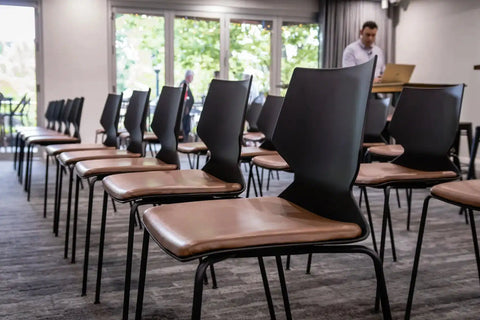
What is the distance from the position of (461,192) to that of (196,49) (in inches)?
268

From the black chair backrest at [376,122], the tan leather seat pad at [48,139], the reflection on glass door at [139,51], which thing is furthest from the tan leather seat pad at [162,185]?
the reflection on glass door at [139,51]

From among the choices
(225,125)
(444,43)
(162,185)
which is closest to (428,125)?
(225,125)

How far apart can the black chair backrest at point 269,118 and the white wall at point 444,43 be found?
4.25 metres

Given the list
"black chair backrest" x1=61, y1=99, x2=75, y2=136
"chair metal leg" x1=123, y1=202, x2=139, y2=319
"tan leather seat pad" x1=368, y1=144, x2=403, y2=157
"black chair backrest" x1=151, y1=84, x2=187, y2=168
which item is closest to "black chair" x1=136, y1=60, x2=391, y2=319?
"chair metal leg" x1=123, y1=202, x2=139, y2=319

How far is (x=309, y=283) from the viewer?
227 centimetres

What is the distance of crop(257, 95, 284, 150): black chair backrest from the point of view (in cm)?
375

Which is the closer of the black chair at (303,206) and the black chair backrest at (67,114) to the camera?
the black chair at (303,206)

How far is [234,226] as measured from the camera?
119 cm

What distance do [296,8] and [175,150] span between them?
6625 mm

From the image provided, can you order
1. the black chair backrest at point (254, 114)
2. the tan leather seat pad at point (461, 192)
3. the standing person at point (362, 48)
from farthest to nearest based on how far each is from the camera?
1. the standing person at point (362, 48)
2. the black chair backrest at point (254, 114)
3. the tan leather seat pad at point (461, 192)

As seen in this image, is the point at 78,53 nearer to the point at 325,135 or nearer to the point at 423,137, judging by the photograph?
the point at 423,137

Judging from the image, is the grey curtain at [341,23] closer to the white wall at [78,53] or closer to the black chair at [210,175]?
the white wall at [78,53]

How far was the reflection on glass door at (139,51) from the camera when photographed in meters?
7.79

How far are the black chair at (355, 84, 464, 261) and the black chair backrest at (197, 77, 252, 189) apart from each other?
541mm
